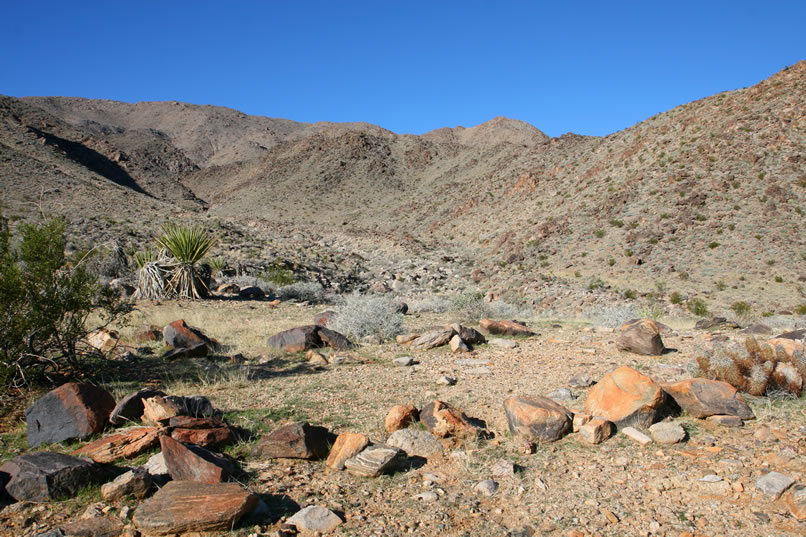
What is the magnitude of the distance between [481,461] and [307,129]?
418ft

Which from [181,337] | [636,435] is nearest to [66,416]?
[181,337]

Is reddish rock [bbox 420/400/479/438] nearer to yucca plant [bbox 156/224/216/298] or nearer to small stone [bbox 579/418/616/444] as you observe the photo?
small stone [bbox 579/418/616/444]

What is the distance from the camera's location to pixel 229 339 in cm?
954

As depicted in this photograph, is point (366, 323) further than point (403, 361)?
Yes

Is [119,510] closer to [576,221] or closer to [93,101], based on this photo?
[576,221]

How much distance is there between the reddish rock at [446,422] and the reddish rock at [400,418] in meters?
0.10

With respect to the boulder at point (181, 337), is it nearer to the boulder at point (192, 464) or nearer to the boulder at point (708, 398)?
the boulder at point (192, 464)

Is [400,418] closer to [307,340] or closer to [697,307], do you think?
[307,340]

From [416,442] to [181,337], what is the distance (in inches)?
211

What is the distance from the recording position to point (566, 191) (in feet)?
115

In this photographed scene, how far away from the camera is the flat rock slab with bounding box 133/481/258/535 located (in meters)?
3.13

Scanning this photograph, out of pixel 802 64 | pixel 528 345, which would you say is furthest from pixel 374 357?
pixel 802 64

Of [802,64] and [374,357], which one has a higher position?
[802,64]

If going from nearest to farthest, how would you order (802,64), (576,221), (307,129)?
(576,221) → (802,64) → (307,129)
